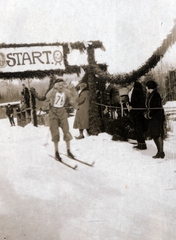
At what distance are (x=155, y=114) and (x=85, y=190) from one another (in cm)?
72

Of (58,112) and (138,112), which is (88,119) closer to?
(58,112)

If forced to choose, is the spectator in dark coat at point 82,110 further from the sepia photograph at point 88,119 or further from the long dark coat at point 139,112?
the long dark coat at point 139,112

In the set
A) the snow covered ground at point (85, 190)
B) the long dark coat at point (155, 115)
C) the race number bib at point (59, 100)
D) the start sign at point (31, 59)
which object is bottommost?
the snow covered ground at point (85, 190)

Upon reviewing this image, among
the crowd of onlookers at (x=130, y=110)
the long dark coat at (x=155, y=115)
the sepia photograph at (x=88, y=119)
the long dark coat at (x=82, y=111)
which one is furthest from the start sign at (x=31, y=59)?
the long dark coat at (x=155, y=115)

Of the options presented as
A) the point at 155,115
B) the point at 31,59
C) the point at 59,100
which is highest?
the point at 31,59

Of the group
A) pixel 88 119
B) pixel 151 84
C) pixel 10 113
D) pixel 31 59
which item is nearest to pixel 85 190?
pixel 88 119

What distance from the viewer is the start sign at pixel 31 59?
173 cm

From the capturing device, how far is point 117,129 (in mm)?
1800

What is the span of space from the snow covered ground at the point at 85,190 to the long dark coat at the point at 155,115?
0.09 meters

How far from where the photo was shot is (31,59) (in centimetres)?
176

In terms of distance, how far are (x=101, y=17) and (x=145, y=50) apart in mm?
382

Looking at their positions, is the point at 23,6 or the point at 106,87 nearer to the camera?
the point at 23,6

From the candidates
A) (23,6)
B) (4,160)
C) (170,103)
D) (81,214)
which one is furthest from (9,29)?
(81,214)

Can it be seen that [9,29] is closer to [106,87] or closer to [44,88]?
[44,88]
